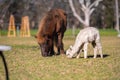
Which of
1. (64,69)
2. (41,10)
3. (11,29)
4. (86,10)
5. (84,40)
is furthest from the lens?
(41,10)

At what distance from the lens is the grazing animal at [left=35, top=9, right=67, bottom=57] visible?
1614cm

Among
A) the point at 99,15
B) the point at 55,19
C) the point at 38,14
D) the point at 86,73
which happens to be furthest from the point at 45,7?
the point at 86,73

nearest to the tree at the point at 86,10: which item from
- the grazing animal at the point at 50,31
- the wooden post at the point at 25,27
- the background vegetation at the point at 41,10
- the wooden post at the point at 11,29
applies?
the background vegetation at the point at 41,10

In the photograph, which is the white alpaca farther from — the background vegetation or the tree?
the background vegetation

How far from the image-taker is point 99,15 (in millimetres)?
81875

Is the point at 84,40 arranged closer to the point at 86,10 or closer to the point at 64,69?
the point at 64,69

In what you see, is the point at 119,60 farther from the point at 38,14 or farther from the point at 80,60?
the point at 38,14

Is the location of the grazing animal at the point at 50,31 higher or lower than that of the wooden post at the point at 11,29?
higher

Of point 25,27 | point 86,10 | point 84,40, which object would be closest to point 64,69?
point 84,40

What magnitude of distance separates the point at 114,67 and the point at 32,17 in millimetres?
68663

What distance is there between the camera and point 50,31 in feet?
53.9

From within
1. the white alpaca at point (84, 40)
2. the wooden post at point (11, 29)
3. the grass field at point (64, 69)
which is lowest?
the wooden post at point (11, 29)

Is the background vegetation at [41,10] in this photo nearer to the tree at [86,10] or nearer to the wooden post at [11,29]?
the tree at [86,10]

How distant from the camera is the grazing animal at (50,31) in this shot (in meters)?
16.1
